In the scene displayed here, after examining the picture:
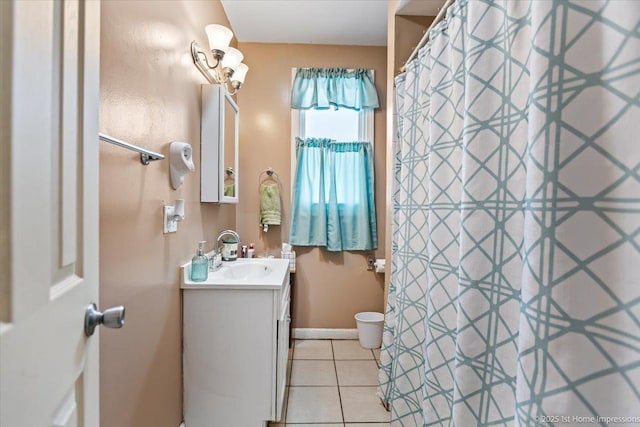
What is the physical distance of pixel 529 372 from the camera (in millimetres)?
668

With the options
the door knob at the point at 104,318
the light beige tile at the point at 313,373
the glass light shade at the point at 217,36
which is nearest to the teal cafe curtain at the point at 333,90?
the glass light shade at the point at 217,36

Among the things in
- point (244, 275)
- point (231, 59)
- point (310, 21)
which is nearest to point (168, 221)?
point (244, 275)

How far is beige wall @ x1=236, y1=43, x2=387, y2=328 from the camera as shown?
2.83 m

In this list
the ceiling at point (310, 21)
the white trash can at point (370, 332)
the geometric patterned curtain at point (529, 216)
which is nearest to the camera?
Answer: the geometric patterned curtain at point (529, 216)

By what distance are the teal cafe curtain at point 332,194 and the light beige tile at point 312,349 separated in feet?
2.79

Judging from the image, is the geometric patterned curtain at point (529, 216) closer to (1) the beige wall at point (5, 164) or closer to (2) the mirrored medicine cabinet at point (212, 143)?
(1) the beige wall at point (5, 164)

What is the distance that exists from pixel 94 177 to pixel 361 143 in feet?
7.77

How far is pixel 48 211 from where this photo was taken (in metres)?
0.49

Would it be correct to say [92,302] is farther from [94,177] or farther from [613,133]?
[613,133]

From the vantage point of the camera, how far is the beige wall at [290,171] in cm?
283

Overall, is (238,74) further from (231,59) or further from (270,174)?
(270,174)

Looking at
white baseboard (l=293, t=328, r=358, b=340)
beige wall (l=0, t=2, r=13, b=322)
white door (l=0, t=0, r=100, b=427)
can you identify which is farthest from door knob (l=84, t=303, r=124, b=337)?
white baseboard (l=293, t=328, r=358, b=340)

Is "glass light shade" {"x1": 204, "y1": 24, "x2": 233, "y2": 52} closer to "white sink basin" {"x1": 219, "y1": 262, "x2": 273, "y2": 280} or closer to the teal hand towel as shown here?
the teal hand towel

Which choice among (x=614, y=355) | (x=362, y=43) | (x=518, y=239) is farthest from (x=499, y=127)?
(x=362, y=43)
